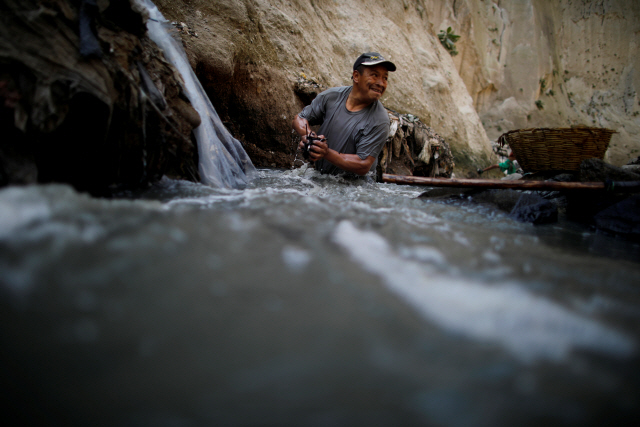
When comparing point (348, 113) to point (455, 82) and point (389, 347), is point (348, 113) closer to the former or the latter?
point (389, 347)

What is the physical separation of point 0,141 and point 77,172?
314 millimetres

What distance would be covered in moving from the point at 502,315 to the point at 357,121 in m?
2.42

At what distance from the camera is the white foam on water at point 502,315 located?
1.93 feet

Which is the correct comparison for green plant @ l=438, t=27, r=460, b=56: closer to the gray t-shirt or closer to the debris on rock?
the debris on rock

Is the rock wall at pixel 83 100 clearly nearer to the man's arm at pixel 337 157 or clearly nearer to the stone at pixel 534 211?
the man's arm at pixel 337 157

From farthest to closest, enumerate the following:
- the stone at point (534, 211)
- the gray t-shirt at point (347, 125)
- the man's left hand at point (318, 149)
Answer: the gray t-shirt at point (347, 125) → the man's left hand at point (318, 149) → the stone at point (534, 211)

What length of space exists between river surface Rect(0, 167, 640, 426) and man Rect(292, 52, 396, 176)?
1.83 metres

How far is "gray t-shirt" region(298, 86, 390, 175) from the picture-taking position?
2.76 meters

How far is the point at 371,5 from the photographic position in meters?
6.90

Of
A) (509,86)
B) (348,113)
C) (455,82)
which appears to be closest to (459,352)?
(348,113)

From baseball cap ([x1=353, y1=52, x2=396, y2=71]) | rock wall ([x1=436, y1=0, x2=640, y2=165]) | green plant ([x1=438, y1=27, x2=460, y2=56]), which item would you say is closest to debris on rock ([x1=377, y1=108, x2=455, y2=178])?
baseball cap ([x1=353, y1=52, x2=396, y2=71])

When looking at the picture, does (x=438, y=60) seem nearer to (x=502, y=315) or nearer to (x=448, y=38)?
(x=448, y=38)

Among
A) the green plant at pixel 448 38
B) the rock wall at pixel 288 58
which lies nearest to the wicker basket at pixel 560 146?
the rock wall at pixel 288 58

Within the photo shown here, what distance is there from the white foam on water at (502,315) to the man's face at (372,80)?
89.7 inches
